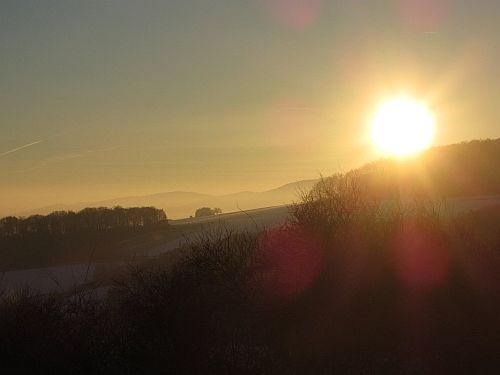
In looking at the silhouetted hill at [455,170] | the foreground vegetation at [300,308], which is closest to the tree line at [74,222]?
the silhouetted hill at [455,170]

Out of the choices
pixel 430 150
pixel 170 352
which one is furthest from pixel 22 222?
pixel 170 352

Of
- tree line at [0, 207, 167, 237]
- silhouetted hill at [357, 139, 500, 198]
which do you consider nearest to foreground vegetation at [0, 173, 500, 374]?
silhouetted hill at [357, 139, 500, 198]

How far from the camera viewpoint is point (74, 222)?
79.2 meters

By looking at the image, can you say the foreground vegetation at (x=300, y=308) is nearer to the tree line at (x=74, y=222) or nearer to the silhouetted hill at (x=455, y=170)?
the silhouetted hill at (x=455, y=170)

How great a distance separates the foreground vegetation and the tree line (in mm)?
60109

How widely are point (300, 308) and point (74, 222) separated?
65.9 m

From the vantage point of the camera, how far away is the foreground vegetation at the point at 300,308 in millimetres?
13914

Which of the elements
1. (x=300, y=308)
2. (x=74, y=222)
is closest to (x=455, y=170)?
(x=74, y=222)

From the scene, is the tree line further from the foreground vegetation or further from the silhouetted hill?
the foreground vegetation

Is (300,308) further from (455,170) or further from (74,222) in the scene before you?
(74,222)

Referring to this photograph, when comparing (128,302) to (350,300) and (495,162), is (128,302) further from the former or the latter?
(495,162)

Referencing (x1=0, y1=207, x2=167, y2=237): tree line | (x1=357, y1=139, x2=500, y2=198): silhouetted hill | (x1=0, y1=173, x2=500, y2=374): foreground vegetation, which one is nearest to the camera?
(x1=0, y1=173, x2=500, y2=374): foreground vegetation

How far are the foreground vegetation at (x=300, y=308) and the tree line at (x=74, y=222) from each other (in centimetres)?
6011

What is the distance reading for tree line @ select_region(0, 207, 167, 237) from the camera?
79.1 metres
